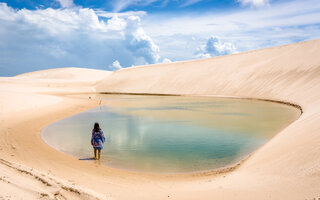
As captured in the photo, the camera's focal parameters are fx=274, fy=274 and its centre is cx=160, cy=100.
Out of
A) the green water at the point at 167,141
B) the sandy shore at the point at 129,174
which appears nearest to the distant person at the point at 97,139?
the green water at the point at 167,141

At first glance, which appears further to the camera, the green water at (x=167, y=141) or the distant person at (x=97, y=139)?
the distant person at (x=97, y=139)

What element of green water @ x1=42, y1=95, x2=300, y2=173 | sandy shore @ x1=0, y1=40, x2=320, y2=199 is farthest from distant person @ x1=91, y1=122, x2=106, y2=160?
sandy shore @ x1=0, y1=40, x2=320, y2=199

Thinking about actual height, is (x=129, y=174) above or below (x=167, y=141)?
below

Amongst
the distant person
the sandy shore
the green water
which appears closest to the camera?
the sandy shore

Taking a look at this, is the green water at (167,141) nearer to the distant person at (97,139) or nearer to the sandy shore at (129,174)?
the distant person at (97,139)

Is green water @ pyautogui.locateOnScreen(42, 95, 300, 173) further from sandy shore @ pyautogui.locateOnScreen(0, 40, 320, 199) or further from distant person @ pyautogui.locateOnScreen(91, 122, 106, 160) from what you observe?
sandy shore @ pyautogui.locateOnScreen(0, 40, 320, 199)

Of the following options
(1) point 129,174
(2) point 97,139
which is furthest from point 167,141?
(1) point 129,174

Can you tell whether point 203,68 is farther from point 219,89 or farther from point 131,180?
point 131,180

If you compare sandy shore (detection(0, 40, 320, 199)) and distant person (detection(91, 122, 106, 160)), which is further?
distant person (detection(91, 122, 106, 160))

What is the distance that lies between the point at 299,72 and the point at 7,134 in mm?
33447

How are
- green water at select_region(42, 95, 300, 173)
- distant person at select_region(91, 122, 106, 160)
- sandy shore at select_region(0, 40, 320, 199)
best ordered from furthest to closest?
1. distant person at select_region(91, 122, 106, 160)
2. green water at select_region(42, 95, 300, 173)
3. sandy shore at select_region(0, 40, 320, 199)

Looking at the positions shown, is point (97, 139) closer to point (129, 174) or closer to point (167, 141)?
point (129, 174)

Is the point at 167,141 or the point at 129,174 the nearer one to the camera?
the point at 129,174

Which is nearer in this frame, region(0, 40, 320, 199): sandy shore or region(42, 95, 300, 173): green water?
region(0, 40, 320, 199): sandy shore
